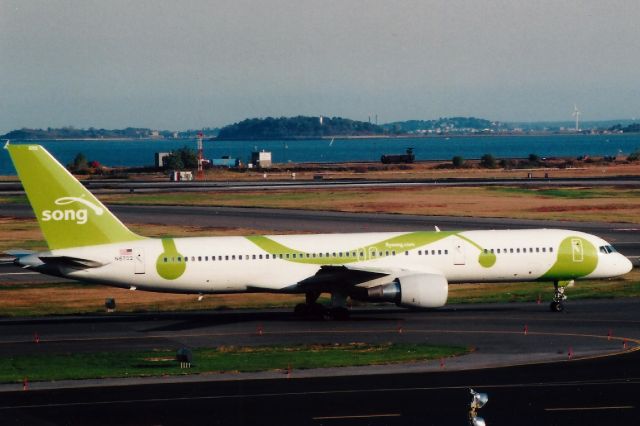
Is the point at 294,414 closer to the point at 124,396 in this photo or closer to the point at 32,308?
the point at 124,396

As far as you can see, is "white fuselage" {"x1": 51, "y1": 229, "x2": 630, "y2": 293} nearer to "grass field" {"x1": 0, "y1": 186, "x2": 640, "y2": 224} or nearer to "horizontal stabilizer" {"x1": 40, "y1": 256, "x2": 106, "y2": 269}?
"horizontal stabilizer" {"x1": 40, "y1": 256, "x2": 106, "y2": 269}

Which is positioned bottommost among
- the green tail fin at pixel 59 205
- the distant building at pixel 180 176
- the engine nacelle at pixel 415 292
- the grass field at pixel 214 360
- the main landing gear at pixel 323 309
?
the grass field at pixel 214 360

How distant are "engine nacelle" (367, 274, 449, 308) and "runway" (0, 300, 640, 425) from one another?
1.16 metres

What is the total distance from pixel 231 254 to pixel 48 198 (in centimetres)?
933

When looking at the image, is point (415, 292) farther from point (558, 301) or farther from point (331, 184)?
point (331, 184)

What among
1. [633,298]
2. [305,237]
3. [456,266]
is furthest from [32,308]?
Result: [633,298]

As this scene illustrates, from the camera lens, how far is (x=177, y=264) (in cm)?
5097

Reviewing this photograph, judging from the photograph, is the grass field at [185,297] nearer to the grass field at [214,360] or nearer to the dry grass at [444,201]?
the grass field at [214,360]

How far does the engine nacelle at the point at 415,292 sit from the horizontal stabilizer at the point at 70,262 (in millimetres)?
13566

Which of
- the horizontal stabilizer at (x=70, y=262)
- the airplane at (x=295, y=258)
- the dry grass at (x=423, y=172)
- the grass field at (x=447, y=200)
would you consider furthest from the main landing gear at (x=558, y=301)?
the dry grass at (x=423, y=172)

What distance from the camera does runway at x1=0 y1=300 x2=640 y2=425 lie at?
32438mm

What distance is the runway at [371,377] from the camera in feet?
106

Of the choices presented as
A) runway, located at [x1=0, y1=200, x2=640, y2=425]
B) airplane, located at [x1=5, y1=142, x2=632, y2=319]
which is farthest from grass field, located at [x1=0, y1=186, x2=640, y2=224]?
runway, located at [x1=0, y1=200, x2=640, y2=425]

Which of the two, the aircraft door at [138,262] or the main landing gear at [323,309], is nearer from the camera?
the aircraft door at [138,262]
